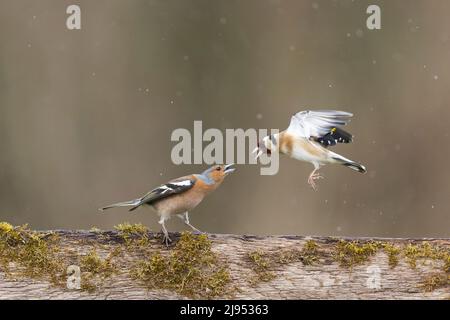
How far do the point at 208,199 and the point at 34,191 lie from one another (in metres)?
1.67

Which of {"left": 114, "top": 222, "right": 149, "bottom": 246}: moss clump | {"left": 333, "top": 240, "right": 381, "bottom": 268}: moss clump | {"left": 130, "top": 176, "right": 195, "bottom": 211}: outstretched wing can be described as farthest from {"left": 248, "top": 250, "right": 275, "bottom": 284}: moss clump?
{"left": 130, "top": 176, "right": 195, "bottom": 211}: outstretched wing

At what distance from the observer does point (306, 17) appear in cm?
809

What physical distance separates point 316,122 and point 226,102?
3.64m

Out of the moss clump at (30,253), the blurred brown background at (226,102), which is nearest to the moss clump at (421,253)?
the moss clump at (30,253)

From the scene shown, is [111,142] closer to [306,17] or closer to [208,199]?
[208,199]

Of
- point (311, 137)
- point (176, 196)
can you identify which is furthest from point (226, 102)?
point (176, 196)

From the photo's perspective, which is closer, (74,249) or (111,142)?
(74,249)

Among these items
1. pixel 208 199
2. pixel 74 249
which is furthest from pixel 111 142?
pixel 74 249

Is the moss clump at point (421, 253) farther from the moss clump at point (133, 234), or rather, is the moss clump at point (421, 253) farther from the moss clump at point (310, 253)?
the moss clump at point (133, 234)

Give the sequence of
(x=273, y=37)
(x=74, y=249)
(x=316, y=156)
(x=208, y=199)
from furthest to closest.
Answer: (x=273, y=37) < (x=208, y=199) < (x=316, y=156) < (x=74, y=249)

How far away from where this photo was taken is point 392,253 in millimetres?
3459

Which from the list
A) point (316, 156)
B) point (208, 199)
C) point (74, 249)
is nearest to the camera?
point (74, 249)

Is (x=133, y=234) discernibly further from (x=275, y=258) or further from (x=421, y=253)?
(x=421, y=253)

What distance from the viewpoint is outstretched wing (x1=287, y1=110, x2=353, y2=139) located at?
4.26 meters
